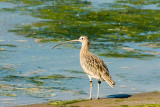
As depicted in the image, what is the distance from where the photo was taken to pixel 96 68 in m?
9.77

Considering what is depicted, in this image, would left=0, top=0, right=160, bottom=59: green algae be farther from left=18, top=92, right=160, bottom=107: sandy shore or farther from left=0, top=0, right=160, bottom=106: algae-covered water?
left=18, top=92, right=160, bottom=107: sandy shore

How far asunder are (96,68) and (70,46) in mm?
5396

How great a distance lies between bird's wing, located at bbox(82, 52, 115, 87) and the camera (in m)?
9.61

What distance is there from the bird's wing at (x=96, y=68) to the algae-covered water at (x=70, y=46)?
1.95 ft

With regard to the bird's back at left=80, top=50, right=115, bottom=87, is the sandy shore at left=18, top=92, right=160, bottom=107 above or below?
below

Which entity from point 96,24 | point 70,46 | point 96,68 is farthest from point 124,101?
point 96,24

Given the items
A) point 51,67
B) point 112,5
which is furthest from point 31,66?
point 112,5

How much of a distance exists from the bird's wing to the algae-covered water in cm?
59

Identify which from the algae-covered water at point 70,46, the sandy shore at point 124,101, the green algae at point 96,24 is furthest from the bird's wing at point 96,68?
the green algae at point 96,24

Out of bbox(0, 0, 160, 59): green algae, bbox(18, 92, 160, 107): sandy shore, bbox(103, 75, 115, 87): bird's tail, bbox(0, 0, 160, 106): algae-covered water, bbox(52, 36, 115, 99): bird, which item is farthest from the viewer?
bbox(0, 0, 160, 59): green algae

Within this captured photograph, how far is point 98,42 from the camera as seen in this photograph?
15.7 meters

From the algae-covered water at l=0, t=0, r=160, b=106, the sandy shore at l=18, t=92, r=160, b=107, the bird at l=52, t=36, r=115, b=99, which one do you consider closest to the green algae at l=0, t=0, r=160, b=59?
the algae-covered water at l=0, t=0, r=160, b=106

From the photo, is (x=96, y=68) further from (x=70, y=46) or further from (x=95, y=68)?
(x=70, y=46)

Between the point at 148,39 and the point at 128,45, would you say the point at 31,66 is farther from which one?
the point at 148,39
